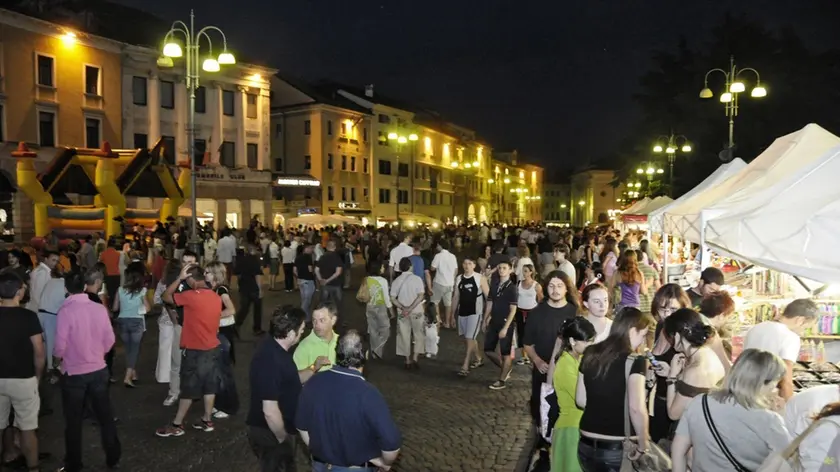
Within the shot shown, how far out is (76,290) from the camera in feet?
21.4

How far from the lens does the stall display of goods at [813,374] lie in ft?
19.7

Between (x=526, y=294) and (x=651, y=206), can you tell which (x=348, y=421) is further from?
(x=651, y=206)

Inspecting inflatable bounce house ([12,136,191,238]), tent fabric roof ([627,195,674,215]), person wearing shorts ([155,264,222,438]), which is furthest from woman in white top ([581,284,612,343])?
inflatable bounce house ([12,136,191,238])

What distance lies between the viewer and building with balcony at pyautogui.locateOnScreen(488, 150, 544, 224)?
101 meters

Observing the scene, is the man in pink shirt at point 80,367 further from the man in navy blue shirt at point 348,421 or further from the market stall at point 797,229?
the market stall at point 797,229

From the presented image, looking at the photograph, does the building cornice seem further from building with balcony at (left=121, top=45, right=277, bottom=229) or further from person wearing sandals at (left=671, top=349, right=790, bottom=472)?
person wearing sandals at (left=671, top=349, right=790, bottom=472)

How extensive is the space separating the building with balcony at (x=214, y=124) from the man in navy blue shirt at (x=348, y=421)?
37027mm

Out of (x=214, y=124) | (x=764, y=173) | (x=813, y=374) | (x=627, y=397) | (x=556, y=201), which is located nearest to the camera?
(x=627, y=397)

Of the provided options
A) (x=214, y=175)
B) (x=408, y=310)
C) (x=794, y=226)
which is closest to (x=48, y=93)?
(x=214, y=175)

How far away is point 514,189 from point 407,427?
4088 inches

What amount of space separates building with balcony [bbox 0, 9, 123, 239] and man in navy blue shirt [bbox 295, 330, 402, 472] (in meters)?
33.5

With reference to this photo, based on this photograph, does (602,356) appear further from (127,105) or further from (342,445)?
(127,105)

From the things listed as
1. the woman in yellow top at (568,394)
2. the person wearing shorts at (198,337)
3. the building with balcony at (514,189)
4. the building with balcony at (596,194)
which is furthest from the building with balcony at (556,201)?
the woman in yellow top at (568,394)

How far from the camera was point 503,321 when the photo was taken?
922 centimetres
